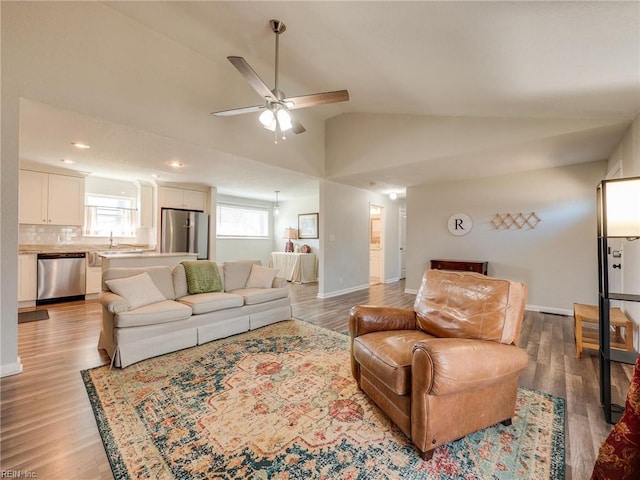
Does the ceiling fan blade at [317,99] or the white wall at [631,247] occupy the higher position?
the ceiling fan blade at [317,99]

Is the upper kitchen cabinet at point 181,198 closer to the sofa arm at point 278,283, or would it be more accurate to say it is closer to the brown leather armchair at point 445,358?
the sofa arm at point 278,283

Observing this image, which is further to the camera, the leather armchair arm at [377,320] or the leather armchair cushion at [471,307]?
the leather armchair arm at [377,320]

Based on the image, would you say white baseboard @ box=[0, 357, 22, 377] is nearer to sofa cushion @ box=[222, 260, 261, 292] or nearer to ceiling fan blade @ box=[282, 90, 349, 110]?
sofa cushion @ box=[222, 260, 261, 292]

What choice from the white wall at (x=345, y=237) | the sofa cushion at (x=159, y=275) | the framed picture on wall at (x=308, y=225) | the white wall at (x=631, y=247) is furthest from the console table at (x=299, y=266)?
the white wall at (x=631, y=247)

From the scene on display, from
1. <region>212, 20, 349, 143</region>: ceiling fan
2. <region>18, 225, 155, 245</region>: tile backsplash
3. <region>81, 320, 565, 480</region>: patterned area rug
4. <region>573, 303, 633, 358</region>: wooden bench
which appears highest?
<region>212, 20, 349, 143</region>: ceiling fan

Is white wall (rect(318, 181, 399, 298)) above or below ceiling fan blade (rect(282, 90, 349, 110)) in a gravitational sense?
below

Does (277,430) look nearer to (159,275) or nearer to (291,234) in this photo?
(159,275)

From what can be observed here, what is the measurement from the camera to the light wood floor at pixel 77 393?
1441 mm

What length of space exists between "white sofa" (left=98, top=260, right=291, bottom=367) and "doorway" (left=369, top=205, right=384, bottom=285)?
12.8 ft

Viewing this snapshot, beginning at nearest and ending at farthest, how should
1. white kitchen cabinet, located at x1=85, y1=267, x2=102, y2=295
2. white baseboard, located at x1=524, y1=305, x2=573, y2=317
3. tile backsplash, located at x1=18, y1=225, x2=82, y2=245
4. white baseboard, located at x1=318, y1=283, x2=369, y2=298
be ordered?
white baseboard, located at x1=524, y1=305, x2=573, y2=317
tile backsplash, located at x1=18, y1=225, x2=82, y2=245
white kitchen cabinet, located at x1=85, y1=267, x2=102, y2=295
white baseboard, located at x1=318, y1=283, x2=369, y2=298

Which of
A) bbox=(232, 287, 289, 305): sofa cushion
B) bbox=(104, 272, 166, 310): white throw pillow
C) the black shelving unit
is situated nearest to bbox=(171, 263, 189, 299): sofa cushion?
bbox=(104, 272, 166, 310): white throw pillow

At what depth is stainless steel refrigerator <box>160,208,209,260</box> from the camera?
5777 mm

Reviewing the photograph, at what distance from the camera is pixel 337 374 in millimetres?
2342

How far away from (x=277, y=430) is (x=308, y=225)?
658cm
